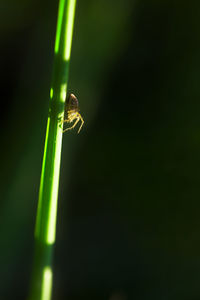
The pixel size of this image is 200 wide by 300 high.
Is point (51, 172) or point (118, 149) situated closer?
point (51, 172)

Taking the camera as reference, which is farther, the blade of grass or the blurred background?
the blurred background

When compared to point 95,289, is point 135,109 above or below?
above

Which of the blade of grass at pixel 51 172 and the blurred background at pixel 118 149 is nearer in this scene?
the blade of grass at pixel 51 172

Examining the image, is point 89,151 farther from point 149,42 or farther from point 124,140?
point 149,42

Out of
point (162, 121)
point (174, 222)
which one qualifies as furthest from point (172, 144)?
point (174, 222)
